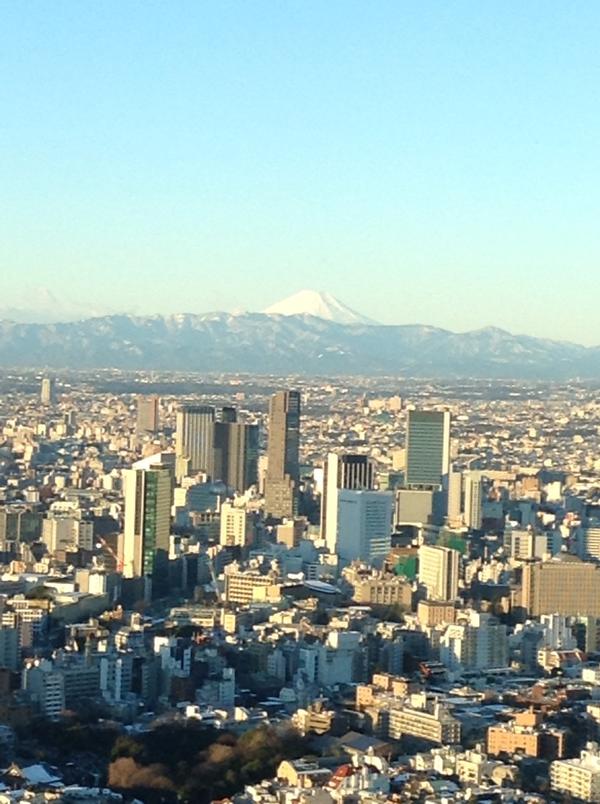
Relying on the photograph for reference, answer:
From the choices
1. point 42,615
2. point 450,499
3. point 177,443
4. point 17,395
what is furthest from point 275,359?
point 42,615

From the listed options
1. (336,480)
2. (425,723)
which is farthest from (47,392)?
(425,723)

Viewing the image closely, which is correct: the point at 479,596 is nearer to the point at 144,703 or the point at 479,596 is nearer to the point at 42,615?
the point at 42,615

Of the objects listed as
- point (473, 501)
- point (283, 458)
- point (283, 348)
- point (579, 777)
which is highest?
point (283, 348)

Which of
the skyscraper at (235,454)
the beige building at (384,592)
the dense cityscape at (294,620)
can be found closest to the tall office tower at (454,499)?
the dense cityscape at (294,620)

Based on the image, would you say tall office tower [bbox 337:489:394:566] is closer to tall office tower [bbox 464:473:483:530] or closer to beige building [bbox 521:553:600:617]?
tall office tower [bbox 464:473:483:530]

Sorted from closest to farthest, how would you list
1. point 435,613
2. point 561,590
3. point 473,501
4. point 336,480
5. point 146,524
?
point 435,613 < point 561,590 < point 146,524 < point 336,480 < point 473,501

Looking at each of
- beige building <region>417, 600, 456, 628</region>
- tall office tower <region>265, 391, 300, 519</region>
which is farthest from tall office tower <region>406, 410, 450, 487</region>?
beige building <region>417, 600, 456, 628</region>

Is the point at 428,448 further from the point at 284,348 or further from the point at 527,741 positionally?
the point at 284,348
